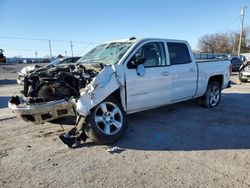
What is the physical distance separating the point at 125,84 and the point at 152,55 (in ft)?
4.02

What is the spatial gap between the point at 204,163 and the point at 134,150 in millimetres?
1199

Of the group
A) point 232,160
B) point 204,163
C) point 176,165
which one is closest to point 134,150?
point 176,165

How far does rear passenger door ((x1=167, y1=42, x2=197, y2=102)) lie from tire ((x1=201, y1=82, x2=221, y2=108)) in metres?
0.87

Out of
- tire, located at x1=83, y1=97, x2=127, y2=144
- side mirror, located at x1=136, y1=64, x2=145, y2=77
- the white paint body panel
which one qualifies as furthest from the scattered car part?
tire, located at x1=83, y1=97, x2=127, y2=144

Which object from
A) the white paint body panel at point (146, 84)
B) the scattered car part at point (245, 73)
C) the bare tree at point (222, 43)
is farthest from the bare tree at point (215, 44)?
the white paint body panel at point (146, 84)

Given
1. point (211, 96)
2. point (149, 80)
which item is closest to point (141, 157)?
point (149, 80)

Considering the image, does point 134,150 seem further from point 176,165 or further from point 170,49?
point 170,49

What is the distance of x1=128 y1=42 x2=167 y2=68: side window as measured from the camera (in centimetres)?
584

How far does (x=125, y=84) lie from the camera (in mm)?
5359

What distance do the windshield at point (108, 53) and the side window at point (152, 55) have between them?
0.95 feet

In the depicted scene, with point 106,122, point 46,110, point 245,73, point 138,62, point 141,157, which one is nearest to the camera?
point 141,157

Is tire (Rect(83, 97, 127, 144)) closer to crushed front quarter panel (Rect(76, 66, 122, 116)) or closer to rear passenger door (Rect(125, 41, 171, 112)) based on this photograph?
crushed front quarter panel (Rect(76, 66, 122, 116))

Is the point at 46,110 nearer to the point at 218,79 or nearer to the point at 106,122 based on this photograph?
the point at 106,122

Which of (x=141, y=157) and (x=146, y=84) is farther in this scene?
(x=146, y=84)
